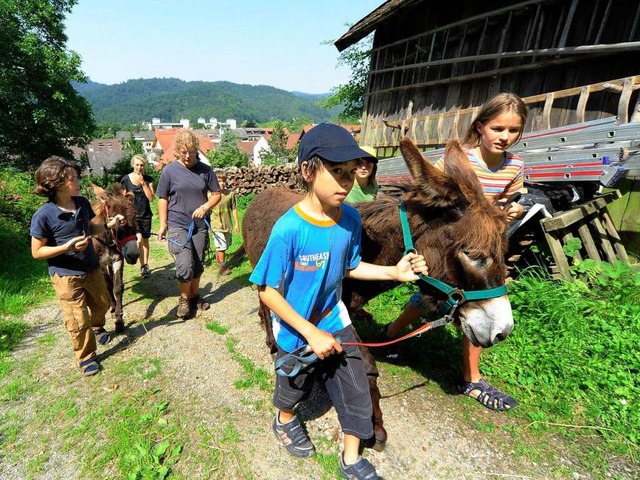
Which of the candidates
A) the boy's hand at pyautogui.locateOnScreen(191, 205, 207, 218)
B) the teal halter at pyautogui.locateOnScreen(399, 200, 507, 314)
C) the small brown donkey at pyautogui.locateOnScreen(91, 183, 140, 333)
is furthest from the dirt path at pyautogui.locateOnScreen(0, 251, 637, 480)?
the boy's hand at pyautogui.locateOnScreen(191, 205, 207, 218)

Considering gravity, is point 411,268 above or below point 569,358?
above

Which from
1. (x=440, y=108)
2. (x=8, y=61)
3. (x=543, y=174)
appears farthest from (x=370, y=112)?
(x=8, y=61)

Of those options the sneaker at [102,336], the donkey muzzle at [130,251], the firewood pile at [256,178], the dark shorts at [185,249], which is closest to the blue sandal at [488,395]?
the dark shorts at [185,249]

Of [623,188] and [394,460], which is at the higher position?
[623,188]

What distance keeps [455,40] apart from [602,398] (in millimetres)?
8861

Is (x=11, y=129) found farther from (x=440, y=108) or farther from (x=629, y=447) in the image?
(x=629, y=447)

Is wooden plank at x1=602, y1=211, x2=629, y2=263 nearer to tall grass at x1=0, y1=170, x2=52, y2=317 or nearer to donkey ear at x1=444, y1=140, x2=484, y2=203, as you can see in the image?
donkey ear at x1=444, y1=140, x2=484, y2=203

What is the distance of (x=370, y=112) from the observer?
12.9 metres

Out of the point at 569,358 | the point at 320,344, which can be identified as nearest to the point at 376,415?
the point at 320,344

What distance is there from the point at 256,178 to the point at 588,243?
11.8 m

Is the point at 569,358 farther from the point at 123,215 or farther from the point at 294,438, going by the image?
the point at 123,215

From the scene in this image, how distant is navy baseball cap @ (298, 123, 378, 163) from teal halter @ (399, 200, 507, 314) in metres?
0.65

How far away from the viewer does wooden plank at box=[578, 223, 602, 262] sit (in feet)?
13.6

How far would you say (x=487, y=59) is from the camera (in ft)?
24.3
